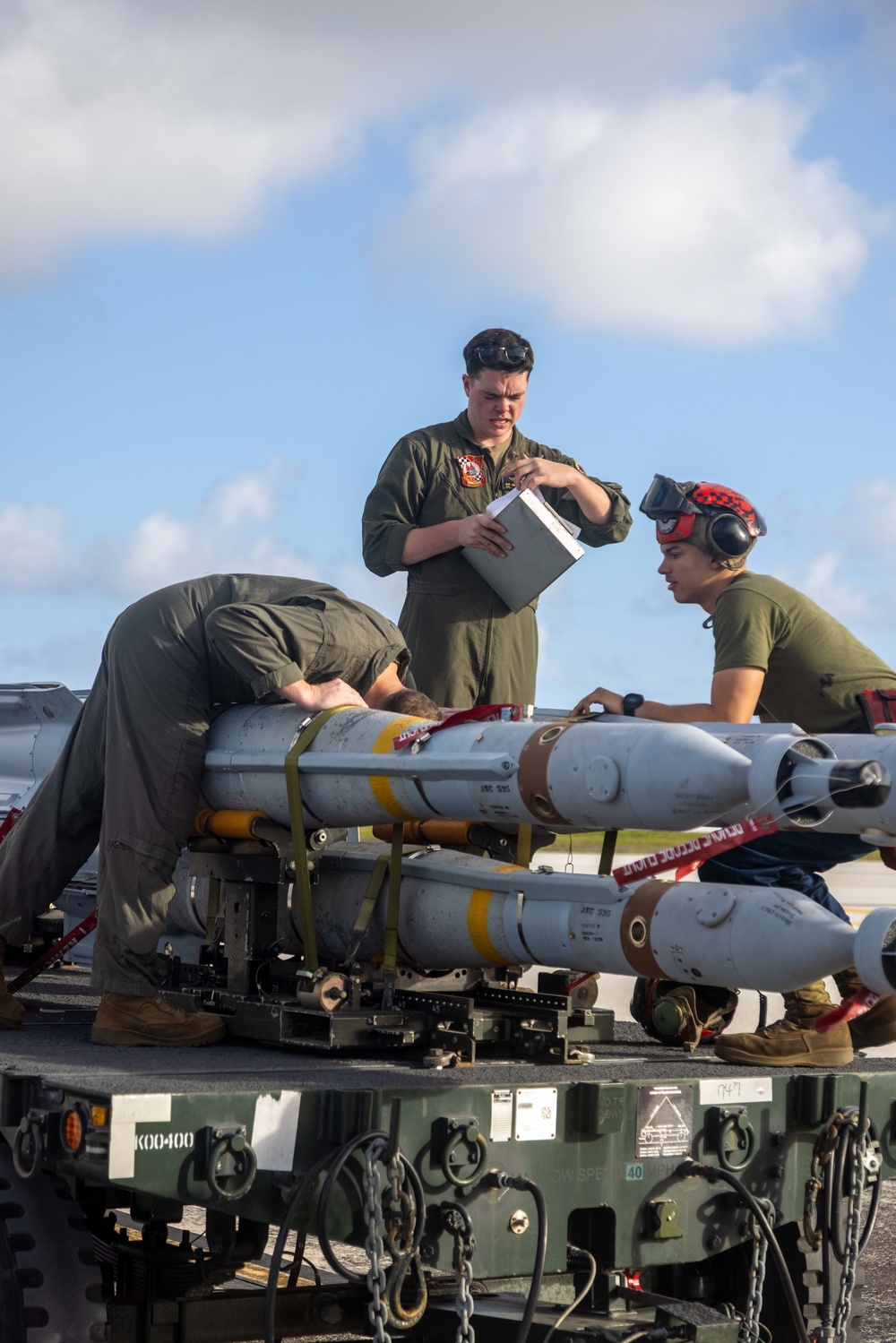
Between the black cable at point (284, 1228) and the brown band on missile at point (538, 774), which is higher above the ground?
the brown band on missile at point (538, 774)

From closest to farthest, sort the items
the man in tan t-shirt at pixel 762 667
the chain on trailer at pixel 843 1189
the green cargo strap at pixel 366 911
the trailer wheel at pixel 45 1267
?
the trailer wheel at pixel 45 1267
the chain on trailer at pixel 843 1189
the green cargo strap at pixel 366 911
the man in tan t-shirt at pixel 762 667

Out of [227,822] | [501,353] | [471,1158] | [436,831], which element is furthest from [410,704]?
[471,1158]

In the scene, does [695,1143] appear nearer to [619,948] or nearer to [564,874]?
[619,948]

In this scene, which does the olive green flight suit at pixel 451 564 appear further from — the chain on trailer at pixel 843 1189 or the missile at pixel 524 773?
the chain on trailer at pixel 843 1189

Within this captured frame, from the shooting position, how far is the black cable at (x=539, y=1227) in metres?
3.92

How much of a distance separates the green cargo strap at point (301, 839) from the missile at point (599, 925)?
0.18 meters

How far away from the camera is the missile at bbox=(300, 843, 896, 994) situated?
421 cm

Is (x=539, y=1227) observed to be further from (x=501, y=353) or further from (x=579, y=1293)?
(x=501, y=353)

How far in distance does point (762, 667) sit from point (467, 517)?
182 centimetres

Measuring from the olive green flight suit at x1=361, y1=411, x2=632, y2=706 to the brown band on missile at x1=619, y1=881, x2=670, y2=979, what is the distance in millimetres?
2359

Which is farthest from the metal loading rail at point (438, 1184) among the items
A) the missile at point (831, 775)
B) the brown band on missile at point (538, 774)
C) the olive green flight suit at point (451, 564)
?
the olive green flight suit at point (451, 564)

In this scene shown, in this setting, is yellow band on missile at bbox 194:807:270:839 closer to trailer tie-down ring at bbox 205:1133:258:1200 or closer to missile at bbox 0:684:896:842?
missile at bbox 0:684:896:842

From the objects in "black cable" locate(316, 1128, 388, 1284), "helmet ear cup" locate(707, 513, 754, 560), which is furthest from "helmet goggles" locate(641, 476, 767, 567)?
"black cable" locate(316, 1128, 388, 1284)

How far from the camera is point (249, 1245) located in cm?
436
